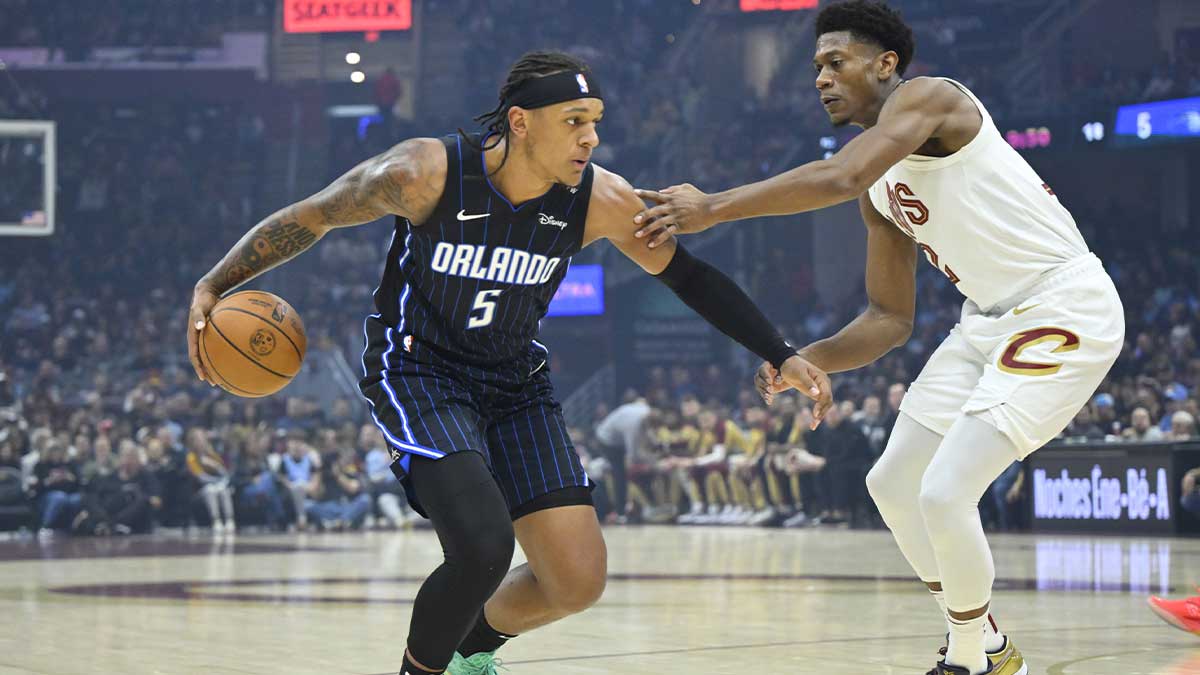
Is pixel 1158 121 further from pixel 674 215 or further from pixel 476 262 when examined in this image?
pixel 476 262

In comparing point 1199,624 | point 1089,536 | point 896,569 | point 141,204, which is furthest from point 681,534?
point 141,204

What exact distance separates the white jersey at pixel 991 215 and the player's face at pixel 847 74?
0.26 m

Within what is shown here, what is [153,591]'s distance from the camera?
9.48 m

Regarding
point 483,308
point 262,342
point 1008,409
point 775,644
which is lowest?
point 775,644

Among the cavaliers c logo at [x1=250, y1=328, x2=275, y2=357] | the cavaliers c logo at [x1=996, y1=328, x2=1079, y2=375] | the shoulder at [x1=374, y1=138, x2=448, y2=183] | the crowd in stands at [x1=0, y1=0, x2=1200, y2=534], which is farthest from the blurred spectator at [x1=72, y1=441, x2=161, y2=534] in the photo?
the cavaliers c logo at [x1=996, y1=328, x2=1079, y2=375]

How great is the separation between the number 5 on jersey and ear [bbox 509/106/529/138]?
492mm

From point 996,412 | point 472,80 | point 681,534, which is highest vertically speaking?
point 472,80

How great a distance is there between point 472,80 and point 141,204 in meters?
7.15

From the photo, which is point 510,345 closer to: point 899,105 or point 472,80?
point 899,105

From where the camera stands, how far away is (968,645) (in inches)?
181

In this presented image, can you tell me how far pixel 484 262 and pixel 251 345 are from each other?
909mm

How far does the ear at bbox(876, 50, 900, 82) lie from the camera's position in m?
4.79

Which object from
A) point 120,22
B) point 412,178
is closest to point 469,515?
point 412,178

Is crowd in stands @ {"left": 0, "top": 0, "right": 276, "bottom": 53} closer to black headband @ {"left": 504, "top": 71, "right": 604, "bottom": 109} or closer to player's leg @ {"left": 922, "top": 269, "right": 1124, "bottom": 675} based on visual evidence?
black headband @ {"left": 504, "top": 71, "right": 604, "bottom": 109}
